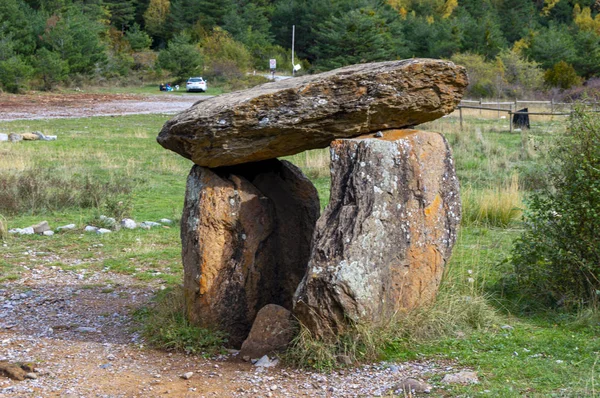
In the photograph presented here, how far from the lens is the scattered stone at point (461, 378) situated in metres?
5.78

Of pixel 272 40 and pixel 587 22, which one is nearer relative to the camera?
pixel 587 22

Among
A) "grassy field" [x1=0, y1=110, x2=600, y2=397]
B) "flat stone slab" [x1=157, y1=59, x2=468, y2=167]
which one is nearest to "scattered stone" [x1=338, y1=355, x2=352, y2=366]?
"grassy field" [x1=0, y1=110, x2=600, y2=397]

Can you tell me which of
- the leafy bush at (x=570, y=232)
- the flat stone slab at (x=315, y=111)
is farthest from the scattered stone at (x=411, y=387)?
the flat stone slab at (x=315, y=111)

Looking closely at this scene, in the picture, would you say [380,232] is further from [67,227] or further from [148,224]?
[67,227]

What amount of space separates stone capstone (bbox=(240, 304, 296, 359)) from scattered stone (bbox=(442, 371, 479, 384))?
1491 millimetres

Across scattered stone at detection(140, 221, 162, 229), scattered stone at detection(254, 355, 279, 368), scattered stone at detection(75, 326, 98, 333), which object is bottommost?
scattered stone at detection(75, 326, 98, 333)

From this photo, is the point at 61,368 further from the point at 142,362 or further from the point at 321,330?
the point at 321,330

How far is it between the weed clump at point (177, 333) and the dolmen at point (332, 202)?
14 cm

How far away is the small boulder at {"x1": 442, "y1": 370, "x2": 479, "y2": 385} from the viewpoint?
5781mm

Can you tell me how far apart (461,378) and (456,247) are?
4.35 metres

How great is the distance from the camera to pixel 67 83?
49.0m

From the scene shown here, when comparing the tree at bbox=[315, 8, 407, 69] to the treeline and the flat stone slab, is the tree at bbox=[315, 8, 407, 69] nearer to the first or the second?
the treeline

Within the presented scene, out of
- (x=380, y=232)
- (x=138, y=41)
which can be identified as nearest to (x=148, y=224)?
(x=380, y=232)

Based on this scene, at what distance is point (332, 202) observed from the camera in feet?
22.8
